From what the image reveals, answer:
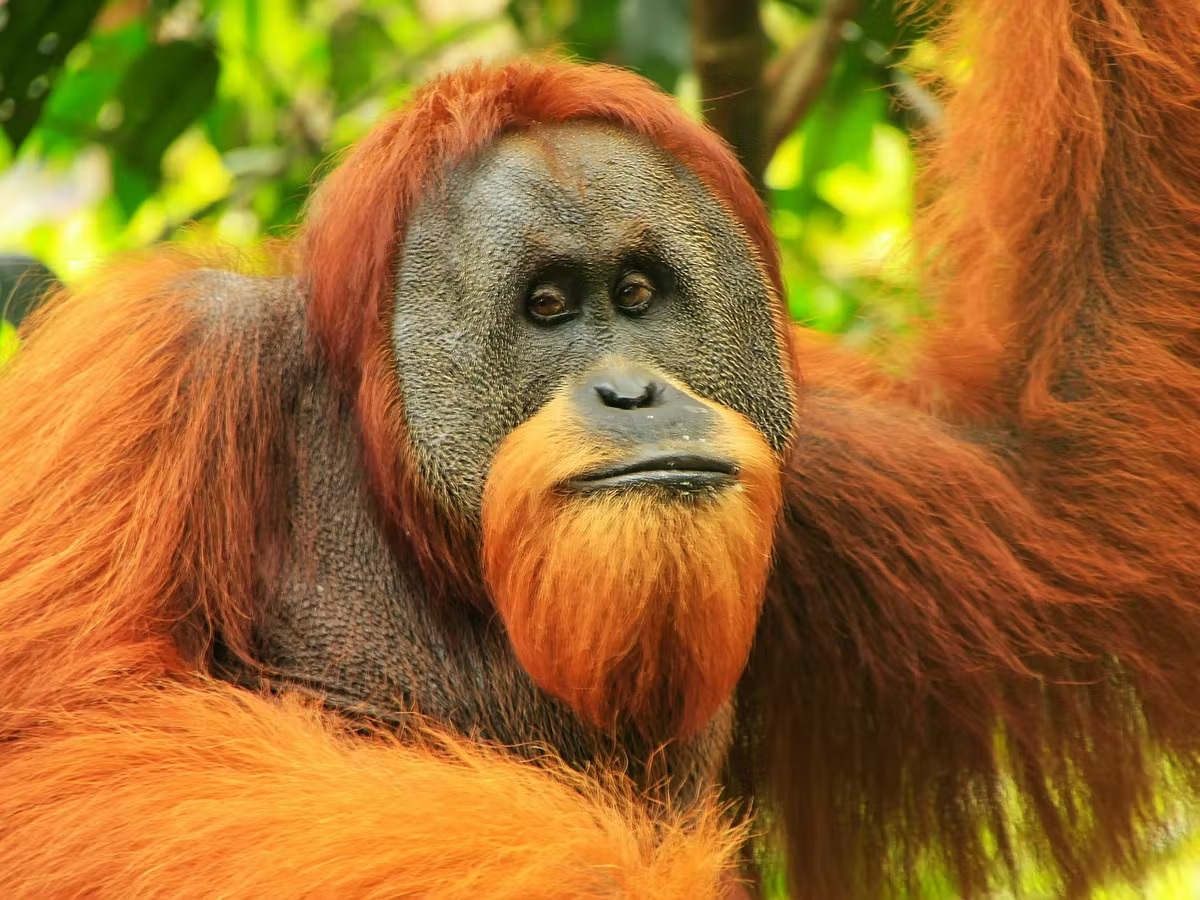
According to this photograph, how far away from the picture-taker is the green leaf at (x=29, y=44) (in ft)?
11.9

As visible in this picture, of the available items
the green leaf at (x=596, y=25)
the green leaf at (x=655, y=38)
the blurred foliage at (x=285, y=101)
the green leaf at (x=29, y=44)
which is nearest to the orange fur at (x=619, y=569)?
the blurred foliage at (x=285, y=101)

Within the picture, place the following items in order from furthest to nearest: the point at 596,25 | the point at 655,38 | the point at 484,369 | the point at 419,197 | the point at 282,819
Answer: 1. the point at 596,25
2. the point at 655,38
3. the point at 419,197
4. the point at 484,369
5. the point at 282,819

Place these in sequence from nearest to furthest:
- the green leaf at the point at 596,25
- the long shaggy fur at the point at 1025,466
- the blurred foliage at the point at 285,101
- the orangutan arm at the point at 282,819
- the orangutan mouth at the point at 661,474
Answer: the orangutan arm at the point at 282,819, the orangutan mouth at the point at 661,474, the long shaggy fur at the point at 1025,466, the blurred foliage at the point at 285,101, the green leaf at the point at 596,25

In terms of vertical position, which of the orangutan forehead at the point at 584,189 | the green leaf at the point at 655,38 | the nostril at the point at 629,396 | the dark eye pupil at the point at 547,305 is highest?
the green leaf at the point at 655,38

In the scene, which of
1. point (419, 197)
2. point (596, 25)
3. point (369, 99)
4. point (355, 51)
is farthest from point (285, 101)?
point (419, 197)

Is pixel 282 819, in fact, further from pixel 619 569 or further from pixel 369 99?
pixel 369 99

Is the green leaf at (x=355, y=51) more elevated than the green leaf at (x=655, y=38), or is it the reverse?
the green leaf at (x=355, y=51)

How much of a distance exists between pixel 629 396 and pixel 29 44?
1967 millimetres

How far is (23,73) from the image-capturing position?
3.64 metres

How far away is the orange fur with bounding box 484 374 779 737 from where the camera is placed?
2359mm

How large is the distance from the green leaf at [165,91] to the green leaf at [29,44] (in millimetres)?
548

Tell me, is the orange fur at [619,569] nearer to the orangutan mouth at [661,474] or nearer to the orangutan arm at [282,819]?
the orangutan mouth at [661,474]

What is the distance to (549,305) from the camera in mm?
2617

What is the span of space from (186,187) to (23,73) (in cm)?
287
